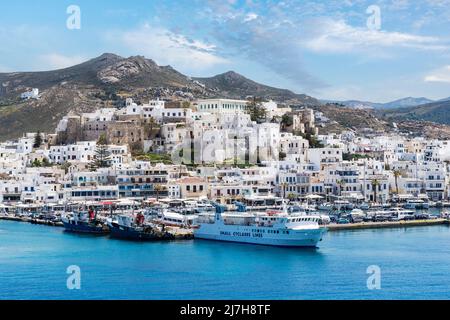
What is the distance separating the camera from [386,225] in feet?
116

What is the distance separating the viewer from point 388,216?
121 ft

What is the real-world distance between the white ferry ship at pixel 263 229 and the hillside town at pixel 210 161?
10.1 metres

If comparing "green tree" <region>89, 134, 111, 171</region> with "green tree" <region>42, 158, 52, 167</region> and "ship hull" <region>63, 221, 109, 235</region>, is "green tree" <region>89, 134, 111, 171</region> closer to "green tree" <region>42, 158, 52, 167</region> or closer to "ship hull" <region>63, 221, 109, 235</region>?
"green tree" <region>42, 158, 52, 167</region>

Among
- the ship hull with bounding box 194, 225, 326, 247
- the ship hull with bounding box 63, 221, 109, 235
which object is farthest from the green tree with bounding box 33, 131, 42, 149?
the ship hull with bounding box 194, 225, 326, 247

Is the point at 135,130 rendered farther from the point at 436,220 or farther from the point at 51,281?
the point at 51,281

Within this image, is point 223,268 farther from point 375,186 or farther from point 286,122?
point 286,122

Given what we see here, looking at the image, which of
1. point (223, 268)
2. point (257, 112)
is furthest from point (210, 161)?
point (223, 268)

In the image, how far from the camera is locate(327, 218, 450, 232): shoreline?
33.9 metres

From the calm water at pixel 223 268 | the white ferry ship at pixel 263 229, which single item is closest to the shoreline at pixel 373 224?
the calm water at pixel 223 268

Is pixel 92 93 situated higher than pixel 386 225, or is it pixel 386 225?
pixel 92 93

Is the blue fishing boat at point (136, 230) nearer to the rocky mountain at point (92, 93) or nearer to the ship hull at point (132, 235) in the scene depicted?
the ship hull at point (132, 235)

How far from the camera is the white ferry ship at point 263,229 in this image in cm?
2778

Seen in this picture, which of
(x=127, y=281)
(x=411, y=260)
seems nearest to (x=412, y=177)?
(x=411, y=260)

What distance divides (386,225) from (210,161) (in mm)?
16562
